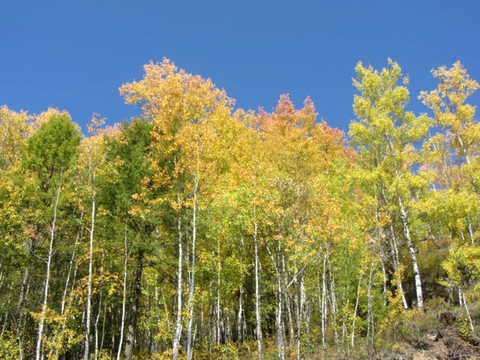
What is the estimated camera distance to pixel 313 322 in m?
21.3

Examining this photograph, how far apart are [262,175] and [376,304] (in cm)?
841

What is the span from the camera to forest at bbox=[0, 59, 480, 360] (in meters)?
13.1

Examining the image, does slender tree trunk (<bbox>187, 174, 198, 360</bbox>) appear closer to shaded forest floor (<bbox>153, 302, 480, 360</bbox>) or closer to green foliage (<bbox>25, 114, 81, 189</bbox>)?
shaded forest floor (<bbox>153, 302, 480, 360</bbox>)

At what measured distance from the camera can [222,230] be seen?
14609 mm

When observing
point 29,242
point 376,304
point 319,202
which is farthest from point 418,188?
point 29,242

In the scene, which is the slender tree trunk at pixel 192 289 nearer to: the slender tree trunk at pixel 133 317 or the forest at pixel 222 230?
the forest at pixel 222 230

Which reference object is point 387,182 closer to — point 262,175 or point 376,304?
point 376,304

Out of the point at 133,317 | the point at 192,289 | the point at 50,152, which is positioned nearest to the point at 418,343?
the point at 192,289

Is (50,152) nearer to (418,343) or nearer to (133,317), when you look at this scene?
(133,317)

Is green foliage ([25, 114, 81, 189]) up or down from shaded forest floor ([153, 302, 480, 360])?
up

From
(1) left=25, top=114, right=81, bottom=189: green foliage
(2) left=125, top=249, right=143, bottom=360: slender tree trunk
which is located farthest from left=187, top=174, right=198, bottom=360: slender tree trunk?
(1) left=25, top=114, right=81, bottom=189: green foliage

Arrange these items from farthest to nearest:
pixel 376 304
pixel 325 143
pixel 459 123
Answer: pixel 325 143, pixel 459 123, pixel 376 304

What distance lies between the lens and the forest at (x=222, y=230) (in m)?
13.1

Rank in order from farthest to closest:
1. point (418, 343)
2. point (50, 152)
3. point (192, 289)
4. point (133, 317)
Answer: point (50, 152) → point (133, 317) → point (192, 289) → point (418, 343)
